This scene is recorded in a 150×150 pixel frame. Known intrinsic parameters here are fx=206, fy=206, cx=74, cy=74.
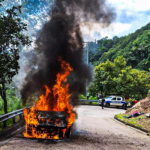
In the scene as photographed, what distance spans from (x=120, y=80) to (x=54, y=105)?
2516 cm

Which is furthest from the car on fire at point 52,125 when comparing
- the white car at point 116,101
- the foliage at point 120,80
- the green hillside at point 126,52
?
the green hillside at point 126,52

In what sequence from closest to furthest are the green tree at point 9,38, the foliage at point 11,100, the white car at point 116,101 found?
1. the green tree at point 9,38
2. the foliage at point 11,100
3. the white car at point 116,101

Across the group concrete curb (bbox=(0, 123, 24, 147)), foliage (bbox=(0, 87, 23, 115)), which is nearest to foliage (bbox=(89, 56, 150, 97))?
foliage (bbox=(0, 87, 23, 115))

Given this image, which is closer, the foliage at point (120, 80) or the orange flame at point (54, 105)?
the orange flame at point (54, 105)

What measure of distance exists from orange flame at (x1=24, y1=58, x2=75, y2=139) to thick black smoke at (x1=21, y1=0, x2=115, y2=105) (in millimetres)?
472

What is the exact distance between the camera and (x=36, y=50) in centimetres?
1354

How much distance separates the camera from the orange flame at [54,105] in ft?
26.3

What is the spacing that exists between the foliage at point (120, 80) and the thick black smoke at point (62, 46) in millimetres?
20910

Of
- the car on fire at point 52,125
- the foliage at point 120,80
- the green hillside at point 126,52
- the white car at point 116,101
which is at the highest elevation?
the green hillside at point 126,52

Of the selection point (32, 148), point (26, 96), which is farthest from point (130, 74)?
point (32, 148)

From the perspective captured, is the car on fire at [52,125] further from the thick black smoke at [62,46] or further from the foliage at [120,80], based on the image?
the foliage at [120,80]

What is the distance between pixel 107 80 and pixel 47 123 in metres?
28.0

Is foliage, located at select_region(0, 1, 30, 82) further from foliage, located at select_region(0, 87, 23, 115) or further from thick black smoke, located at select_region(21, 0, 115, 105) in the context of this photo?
foliage, located at select_region(0, 87, 23, 115)

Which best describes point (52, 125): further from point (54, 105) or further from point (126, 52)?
point (126, 52)
